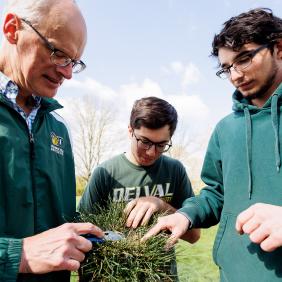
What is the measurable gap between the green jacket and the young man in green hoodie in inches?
21.9

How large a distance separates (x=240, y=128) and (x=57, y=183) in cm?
121

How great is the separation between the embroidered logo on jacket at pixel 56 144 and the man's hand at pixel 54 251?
614 mm

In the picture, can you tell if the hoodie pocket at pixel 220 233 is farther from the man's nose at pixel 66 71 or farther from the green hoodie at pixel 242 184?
the man's nose at pixel 66 71

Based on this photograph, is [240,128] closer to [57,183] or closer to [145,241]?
[145,241]

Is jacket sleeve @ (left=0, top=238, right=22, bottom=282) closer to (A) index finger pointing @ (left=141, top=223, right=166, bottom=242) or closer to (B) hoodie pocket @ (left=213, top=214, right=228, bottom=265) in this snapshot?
(A) index finger pointing @ (left=141, top=223, right=166, bottom=242)

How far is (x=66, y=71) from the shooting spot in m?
1.86

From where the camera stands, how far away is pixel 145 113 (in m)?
3.19

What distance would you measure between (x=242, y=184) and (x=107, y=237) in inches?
36.0

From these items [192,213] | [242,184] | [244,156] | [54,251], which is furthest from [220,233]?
[54,251]

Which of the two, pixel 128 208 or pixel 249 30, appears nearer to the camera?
pixel 128 208

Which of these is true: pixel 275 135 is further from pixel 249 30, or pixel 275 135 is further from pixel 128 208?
pixel 128 208

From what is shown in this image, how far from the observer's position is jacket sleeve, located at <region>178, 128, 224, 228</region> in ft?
7.41

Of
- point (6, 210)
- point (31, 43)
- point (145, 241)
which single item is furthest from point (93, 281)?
→ point (31, 43)

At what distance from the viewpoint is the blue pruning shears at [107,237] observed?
5.20 feet
